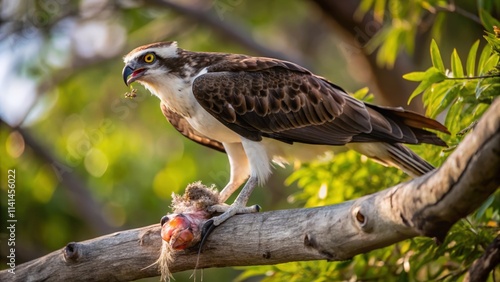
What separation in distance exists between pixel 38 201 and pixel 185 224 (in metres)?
6.43

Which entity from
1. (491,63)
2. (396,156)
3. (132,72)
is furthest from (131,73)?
(491,63)

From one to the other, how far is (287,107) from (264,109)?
205 mm

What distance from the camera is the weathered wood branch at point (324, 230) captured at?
359 cm

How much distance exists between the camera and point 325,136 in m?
6.24

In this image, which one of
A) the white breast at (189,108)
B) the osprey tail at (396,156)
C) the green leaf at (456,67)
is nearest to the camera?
the green leaf at (456,67)

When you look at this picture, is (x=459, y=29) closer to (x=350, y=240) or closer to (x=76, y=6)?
(x=76, y=6)

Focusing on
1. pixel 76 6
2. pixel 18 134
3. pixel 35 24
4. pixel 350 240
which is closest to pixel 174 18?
pixel 76 6

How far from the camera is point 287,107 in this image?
6.36 meters

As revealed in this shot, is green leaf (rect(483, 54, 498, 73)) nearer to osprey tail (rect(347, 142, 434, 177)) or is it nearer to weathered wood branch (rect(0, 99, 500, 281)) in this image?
osprey tail (rect(347, 142, 434, 177))

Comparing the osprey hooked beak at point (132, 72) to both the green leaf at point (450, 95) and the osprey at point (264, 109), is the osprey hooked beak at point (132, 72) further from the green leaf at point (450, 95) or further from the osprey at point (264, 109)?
the green leaf at point (450, 95)

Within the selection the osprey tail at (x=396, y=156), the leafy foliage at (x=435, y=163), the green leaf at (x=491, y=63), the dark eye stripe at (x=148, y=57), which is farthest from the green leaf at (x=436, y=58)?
the dark eye stripe at (x=148, y=57)

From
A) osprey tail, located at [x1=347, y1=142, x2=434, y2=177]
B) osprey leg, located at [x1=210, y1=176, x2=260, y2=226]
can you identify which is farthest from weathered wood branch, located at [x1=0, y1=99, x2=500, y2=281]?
osprey tail, located at [x1=347, y1=142, x2=434, y2=177]

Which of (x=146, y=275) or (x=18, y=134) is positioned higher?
(x=146, y=275)

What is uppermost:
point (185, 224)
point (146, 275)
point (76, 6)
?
point (185, 224)
